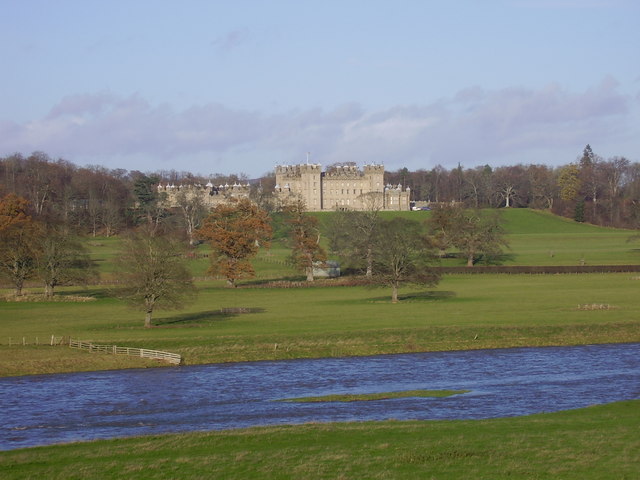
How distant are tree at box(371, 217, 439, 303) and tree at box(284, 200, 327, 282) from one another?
1757 cm

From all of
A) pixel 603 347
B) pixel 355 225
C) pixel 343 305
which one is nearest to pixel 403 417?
pixel 603 347

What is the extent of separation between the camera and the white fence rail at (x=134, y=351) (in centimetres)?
4291

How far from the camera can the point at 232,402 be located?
3369cm

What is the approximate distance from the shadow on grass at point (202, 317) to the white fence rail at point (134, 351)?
835 centimetres

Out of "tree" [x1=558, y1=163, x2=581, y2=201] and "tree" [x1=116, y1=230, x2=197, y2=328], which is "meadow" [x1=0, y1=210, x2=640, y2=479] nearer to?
"tree" [x1=116, y1=230, x2=197, y2=328]

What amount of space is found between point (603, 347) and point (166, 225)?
336ft

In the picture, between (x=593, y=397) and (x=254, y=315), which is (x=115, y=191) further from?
(x=593, y=397)

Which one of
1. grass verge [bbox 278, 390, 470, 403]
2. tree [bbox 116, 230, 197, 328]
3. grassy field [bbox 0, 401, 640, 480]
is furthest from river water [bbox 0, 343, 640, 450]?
tree [bbox 116, 230, 197, 328]

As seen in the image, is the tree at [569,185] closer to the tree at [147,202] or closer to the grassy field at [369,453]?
the tree at [147,202]

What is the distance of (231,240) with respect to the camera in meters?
79.5

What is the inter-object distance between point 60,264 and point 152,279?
22.3 m

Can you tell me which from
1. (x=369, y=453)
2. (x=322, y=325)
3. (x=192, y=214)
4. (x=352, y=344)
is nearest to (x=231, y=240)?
(x=322, y=325)

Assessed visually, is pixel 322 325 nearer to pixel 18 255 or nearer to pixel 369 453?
pixel 369 453

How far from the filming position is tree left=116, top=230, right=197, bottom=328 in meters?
51.3
